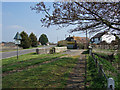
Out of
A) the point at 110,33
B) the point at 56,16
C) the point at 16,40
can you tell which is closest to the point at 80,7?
the point at 56,16

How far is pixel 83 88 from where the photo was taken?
12.1ft

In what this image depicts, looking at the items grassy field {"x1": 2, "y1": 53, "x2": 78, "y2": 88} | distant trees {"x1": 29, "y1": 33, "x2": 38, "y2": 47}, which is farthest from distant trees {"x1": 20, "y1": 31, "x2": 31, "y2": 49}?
grassy field {"x1": 2, "y1": 53, "x2": 78, "y2": 88}

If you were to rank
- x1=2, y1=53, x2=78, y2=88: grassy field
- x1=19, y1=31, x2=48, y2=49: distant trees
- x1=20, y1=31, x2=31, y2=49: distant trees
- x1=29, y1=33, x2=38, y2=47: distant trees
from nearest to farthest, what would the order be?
x1=2, y1=53, x2=78, y2=88: grassy field
x1=19, y1=31, x2=48, y2=49: distant trees
x1=20, y1=31, x2=31, y2=49: distant trees
x1=29, y1=33, x2=38, y2=47: distant trees

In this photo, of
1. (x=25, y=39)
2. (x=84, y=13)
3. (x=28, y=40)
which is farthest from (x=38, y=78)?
(x=28, y=40)

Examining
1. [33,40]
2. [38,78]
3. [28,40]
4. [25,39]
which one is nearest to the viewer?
[38,78]

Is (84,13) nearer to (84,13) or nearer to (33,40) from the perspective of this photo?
(84,13)

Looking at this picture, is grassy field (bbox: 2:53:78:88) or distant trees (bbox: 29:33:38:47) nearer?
grassy field (bbox: 2:53:78:88)

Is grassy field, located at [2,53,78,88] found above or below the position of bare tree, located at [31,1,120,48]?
below

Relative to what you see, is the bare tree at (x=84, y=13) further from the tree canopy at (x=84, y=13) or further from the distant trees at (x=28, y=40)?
the distant trees at (x=28, y=40)

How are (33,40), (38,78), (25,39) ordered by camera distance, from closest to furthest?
(38,78) < (25,39) < (33,40)

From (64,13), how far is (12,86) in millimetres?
4333

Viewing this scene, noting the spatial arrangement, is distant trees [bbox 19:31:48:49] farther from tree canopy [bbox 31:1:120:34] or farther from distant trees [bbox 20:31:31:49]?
tree canopy [bbox 31:1:120:34]

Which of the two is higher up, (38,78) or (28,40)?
(28,40)

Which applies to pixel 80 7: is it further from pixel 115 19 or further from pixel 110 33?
pixel 110 33
